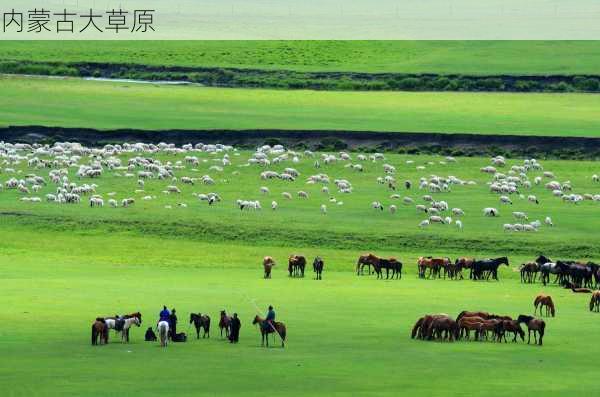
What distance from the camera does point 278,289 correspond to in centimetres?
4306

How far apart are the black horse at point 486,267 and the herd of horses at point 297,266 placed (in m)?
4.96

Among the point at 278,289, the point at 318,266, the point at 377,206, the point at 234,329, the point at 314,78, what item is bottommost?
the point at 234,329

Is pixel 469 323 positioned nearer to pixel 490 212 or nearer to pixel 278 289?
pixel 278 289

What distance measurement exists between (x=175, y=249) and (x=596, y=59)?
70298 millimetres

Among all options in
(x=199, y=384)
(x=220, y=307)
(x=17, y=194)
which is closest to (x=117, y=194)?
(x=17, y=194)

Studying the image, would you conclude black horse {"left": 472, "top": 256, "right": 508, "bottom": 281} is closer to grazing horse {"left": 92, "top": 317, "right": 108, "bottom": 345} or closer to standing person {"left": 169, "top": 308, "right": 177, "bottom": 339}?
standing person {"left": 169, "top": 308, "right": 177, "bottom": 339}

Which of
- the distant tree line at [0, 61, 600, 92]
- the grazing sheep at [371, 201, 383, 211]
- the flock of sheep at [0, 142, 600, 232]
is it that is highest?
the distant tree line at [0, 61, 600, 92]

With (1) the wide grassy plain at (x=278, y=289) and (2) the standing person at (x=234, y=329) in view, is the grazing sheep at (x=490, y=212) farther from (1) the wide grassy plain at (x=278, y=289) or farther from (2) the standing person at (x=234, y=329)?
(2) the standing person at (x=234, y=329)

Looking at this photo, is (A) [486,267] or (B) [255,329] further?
(A) [486,267]

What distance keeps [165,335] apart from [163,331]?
0.57 ft

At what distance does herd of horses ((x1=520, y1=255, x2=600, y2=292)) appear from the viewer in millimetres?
45969

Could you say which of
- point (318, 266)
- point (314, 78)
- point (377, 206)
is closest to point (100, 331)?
point (318, 266)

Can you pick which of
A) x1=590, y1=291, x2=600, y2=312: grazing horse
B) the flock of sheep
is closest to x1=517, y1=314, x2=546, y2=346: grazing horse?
x1=590, y1=291, x2=600, y2=312: grazing horse
